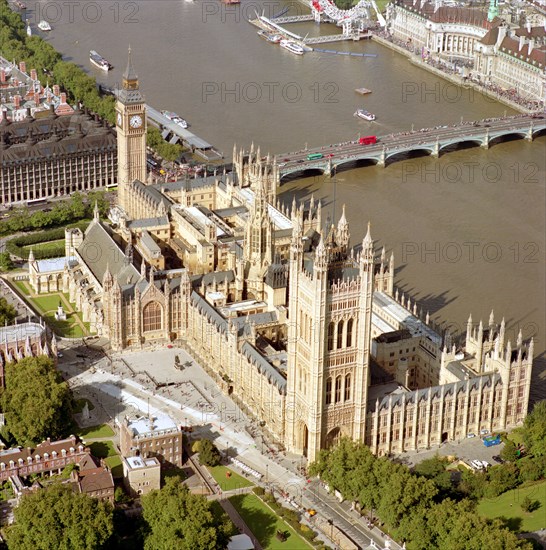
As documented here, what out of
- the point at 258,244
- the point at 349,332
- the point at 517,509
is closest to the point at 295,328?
the point at 349,332

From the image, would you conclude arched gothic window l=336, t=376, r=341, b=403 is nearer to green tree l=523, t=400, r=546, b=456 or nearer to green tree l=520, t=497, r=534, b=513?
green tree l=523, t=400, r=546, b=456

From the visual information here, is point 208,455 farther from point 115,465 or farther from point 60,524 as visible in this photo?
point 60,524

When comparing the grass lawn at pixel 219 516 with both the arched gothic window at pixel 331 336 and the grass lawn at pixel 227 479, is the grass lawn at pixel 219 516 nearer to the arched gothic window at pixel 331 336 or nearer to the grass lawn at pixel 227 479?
the grass lawn at pixel 227 479

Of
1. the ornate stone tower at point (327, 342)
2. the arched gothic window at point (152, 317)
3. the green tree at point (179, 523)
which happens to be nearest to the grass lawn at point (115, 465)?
the green tree at point (179, 523)

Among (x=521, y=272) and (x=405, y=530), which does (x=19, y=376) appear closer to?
(x=405, y=530)

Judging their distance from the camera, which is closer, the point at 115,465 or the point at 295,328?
the point at 295,328

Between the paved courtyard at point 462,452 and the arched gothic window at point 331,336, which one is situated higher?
the arched gothic window at point 331,336
